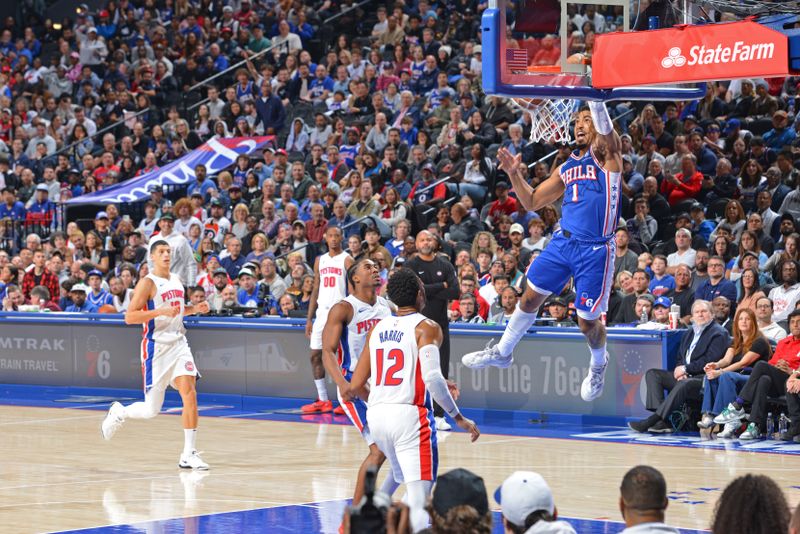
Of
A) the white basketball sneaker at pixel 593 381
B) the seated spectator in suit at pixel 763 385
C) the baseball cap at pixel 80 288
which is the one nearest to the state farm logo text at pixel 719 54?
the white basketball sneaker at pixel 593 381

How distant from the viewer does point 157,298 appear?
41.1 ft

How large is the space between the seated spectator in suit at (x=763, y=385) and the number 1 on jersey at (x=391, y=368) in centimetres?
664

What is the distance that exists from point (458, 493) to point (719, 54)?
4.11 m

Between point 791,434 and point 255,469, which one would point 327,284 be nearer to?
point 255,469

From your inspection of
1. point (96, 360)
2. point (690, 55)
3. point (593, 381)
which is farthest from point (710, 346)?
point (96, 360)

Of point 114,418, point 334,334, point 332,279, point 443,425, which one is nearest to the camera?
point 334,334

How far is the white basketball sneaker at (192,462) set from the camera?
41.4 ft

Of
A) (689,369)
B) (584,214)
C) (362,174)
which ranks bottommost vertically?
(689,369)

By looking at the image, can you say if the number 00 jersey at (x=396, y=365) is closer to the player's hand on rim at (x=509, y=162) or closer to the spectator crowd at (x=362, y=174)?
the player's hand on rim at (x=509, y=162)

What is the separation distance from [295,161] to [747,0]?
1458 centimetres

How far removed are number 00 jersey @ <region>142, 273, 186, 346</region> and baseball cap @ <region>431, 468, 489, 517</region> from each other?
Result: 24.3ft

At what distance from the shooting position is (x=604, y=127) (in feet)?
31.8

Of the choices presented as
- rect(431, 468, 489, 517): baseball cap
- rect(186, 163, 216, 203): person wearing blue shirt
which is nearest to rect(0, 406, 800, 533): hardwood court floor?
rect(431, 468, 489, 517): baseball cap

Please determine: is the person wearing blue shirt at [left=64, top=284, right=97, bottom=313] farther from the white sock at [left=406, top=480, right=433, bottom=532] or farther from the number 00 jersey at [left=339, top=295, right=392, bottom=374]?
the white sock at [left=406, top=480, right=433, bottom=532]
